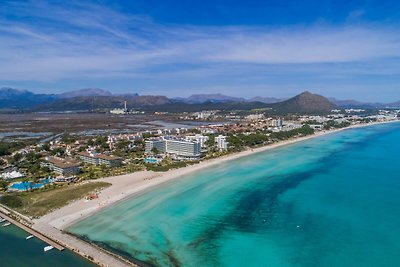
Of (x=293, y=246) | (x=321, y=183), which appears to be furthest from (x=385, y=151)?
(x=293, y=246)

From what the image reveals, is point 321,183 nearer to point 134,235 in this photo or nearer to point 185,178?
point 185,178

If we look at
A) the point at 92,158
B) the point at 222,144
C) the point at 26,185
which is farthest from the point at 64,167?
the point at 222,144

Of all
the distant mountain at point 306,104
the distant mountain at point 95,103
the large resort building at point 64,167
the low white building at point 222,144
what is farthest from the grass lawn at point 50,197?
the distant mountain at point 95,103

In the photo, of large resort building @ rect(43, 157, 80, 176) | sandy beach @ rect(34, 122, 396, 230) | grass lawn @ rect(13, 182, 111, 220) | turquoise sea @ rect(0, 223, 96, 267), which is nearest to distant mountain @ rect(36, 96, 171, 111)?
large resort building @ rect(43, 157, 80, 176)

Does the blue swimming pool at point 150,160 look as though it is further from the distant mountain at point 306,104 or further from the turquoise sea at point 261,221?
the distant mountain at point 306,104

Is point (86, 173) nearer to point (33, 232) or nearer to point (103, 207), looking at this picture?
point (103, 207)

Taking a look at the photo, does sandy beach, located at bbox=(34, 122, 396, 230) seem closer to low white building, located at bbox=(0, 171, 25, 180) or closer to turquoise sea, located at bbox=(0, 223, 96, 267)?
turquoise sea, located at bbox=(0, 223, 96, 267)

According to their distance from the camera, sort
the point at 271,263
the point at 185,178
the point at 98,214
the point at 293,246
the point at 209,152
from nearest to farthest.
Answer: the point at 271,263
the point at 293,246
the point at 98,214
the point at 185,178
the point at 209,152
